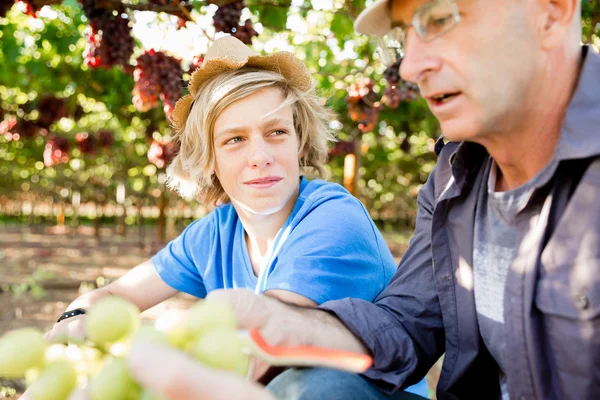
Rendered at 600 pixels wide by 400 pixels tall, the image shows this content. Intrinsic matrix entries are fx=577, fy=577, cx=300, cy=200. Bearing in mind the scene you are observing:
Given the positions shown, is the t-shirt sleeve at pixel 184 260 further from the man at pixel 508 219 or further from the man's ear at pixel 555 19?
the man's ear at pixel 555 19

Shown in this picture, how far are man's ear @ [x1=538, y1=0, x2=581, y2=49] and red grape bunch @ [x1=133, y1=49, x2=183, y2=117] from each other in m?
2.70

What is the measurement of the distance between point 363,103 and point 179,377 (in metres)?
4.29

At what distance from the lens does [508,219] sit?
1.63 m

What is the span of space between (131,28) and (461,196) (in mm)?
2841

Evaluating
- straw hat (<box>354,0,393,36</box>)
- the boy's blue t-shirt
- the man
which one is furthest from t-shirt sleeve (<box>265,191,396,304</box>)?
straw hat (<box>354,0,393,36</box>)

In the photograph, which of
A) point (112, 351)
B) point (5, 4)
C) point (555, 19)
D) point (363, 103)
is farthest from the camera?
point (363, 103)

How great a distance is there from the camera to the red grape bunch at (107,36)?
370 cm

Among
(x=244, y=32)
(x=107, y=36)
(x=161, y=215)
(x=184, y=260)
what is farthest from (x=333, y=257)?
(x=161, y=215)

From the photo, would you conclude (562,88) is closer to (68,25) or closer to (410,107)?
(68,25)

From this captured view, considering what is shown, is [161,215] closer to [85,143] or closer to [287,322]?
[85,143]

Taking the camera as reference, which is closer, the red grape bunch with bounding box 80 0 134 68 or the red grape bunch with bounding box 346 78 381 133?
the red grape bunch with bounding box 80 0 134 68

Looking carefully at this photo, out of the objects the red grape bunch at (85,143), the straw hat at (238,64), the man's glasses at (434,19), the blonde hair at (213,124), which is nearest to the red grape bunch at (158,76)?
the blonde hair at (213,124)

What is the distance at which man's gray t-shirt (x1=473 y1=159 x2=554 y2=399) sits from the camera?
1.59 meters

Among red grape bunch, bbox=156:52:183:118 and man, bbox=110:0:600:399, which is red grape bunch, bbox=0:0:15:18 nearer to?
red grape bunch, bbox=156:52:183:118
